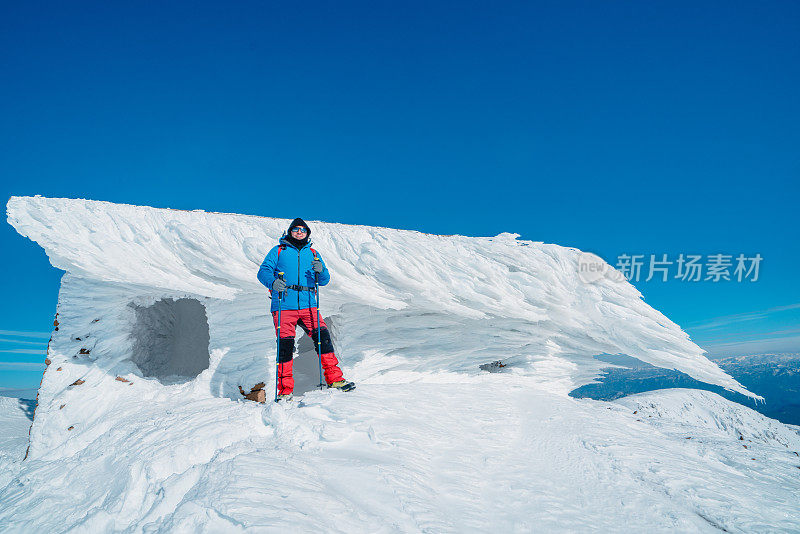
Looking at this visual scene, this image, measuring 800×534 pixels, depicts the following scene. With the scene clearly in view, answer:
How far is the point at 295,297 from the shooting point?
598 centimetres

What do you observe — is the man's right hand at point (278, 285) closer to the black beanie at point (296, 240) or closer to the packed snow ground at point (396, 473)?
the black beanie at point (296, 240)

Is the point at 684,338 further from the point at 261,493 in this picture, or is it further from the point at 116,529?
the point at 116,529

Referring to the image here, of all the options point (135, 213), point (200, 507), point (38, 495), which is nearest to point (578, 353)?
point (200, 507)

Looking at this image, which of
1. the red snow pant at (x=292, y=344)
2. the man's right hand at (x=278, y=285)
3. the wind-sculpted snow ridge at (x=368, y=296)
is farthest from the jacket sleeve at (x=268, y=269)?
the wind-sculpted snow ridge at (x=368, y=296)

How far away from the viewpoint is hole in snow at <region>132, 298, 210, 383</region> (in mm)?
7336

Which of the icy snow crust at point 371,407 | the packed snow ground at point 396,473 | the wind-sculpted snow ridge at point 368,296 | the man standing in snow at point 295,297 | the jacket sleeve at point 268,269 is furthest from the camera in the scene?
the wind-sculpted snow ridge at point 368,296

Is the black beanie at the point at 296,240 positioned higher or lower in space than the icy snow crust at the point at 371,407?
higher

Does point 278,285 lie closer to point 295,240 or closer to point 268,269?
point 268,269

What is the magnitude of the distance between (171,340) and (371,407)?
652 centimetres

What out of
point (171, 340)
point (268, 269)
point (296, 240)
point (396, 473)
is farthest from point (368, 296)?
point (171, 340)

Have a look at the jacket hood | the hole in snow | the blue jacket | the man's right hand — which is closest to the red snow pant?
the blue jacket

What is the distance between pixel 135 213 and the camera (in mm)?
7449

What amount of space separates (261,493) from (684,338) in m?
7.93

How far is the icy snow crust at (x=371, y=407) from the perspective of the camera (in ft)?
9.26
